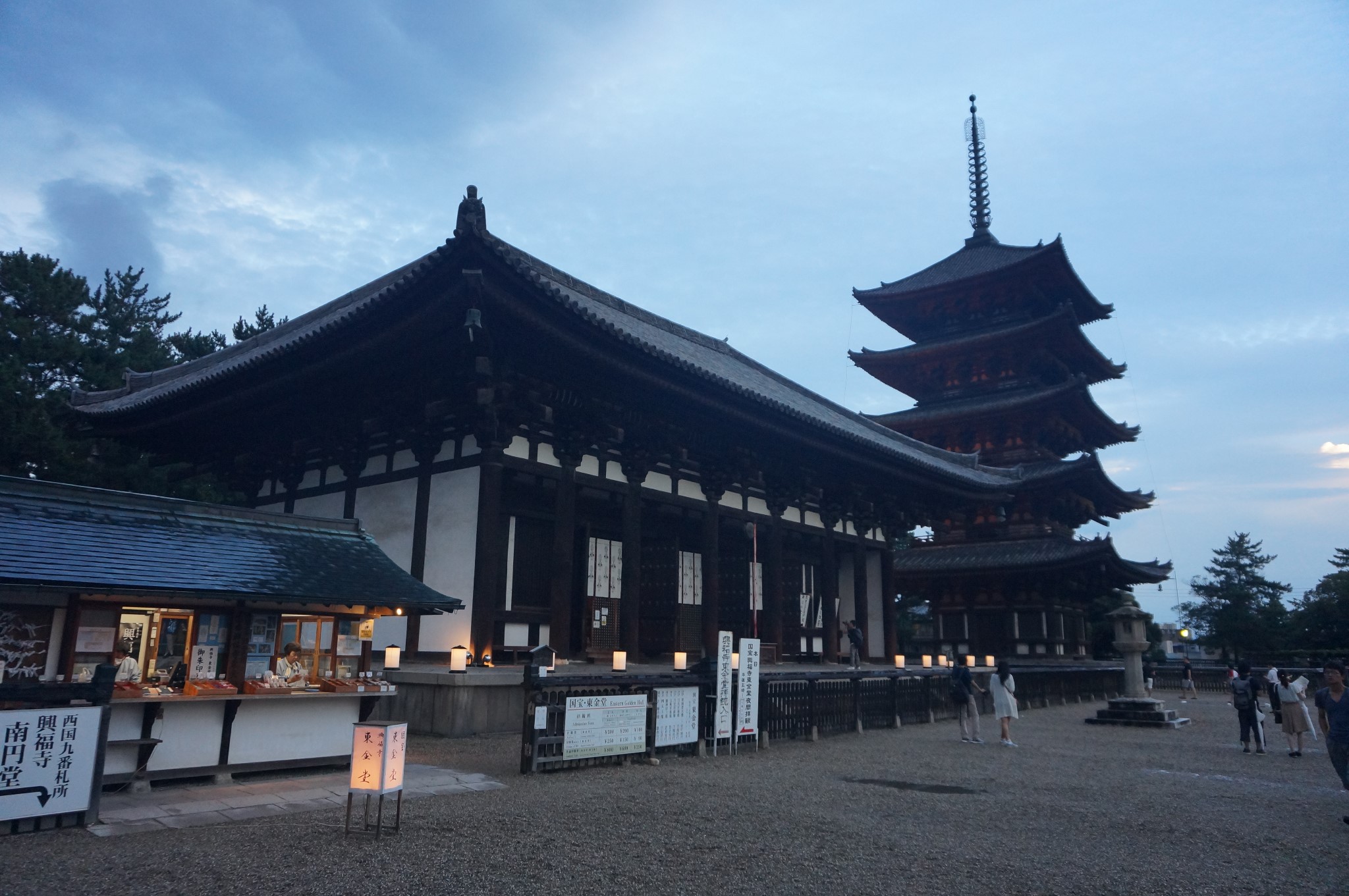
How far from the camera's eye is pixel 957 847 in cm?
690

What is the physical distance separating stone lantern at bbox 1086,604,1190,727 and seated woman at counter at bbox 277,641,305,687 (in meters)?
16.9

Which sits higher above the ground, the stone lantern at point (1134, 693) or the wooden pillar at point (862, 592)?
the wooden pillar at point (862, 592)

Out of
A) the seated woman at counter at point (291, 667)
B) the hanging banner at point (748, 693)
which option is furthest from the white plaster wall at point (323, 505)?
the hanging banner at point (748, 693)

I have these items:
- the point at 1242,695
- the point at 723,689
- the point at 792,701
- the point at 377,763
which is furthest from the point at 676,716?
the point at 1242,695

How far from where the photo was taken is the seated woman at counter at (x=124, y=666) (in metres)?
8.30

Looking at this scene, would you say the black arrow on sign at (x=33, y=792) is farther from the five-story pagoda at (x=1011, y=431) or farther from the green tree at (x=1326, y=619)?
the green tree at (x=1326, y=619)

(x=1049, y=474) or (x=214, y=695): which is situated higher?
(x=1049, y=474)

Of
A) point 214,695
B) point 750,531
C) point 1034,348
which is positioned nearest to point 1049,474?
point 1034,348

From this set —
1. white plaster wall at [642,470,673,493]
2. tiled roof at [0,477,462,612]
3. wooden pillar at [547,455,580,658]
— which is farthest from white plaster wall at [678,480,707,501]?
tiled roof at [0,477,462,612]

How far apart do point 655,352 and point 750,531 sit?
307 inches

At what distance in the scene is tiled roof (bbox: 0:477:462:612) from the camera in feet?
25.3

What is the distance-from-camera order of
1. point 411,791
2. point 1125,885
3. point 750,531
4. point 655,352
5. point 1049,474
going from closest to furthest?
point 1125,885 < point 411,791 < point 655,352 < point 750,531 < point 1049,474

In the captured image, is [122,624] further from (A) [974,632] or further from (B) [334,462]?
(A) [974,632]

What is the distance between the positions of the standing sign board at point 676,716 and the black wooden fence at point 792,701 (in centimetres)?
9
